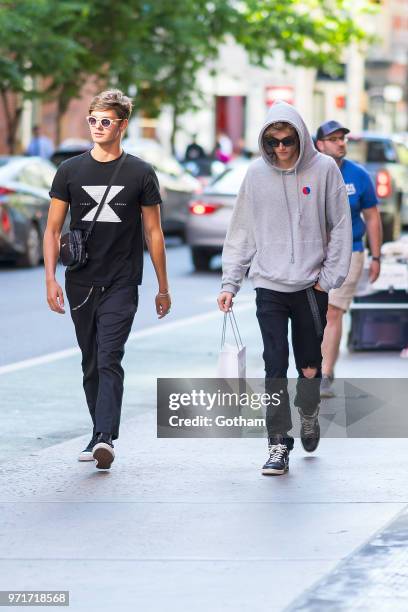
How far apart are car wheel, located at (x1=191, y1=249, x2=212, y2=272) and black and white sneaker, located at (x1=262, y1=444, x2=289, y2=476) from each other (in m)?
14.4

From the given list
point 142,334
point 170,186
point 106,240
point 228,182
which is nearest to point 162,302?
point 106,240

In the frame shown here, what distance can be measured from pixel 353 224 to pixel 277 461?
117 inches

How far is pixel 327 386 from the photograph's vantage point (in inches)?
422

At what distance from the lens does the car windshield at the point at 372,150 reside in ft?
85.5

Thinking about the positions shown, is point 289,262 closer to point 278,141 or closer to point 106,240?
point 278,141

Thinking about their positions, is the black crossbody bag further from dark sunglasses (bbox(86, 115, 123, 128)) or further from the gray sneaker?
the gray sneaker

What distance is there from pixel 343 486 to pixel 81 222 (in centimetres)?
175

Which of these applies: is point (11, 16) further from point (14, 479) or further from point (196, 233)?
point (14, 479)

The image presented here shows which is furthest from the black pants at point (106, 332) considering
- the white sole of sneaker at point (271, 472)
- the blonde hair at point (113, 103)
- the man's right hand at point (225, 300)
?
the blonde hair at point (113, 103)

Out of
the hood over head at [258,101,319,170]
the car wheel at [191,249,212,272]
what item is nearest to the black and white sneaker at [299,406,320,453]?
the hood over head at [258,101,319,170]

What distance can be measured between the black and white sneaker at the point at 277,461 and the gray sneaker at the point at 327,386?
8.26 ft

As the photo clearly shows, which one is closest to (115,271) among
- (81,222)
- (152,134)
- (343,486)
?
(81,222)

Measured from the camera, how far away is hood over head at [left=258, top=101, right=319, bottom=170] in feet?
26.1

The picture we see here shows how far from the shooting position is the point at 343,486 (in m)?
7.69
